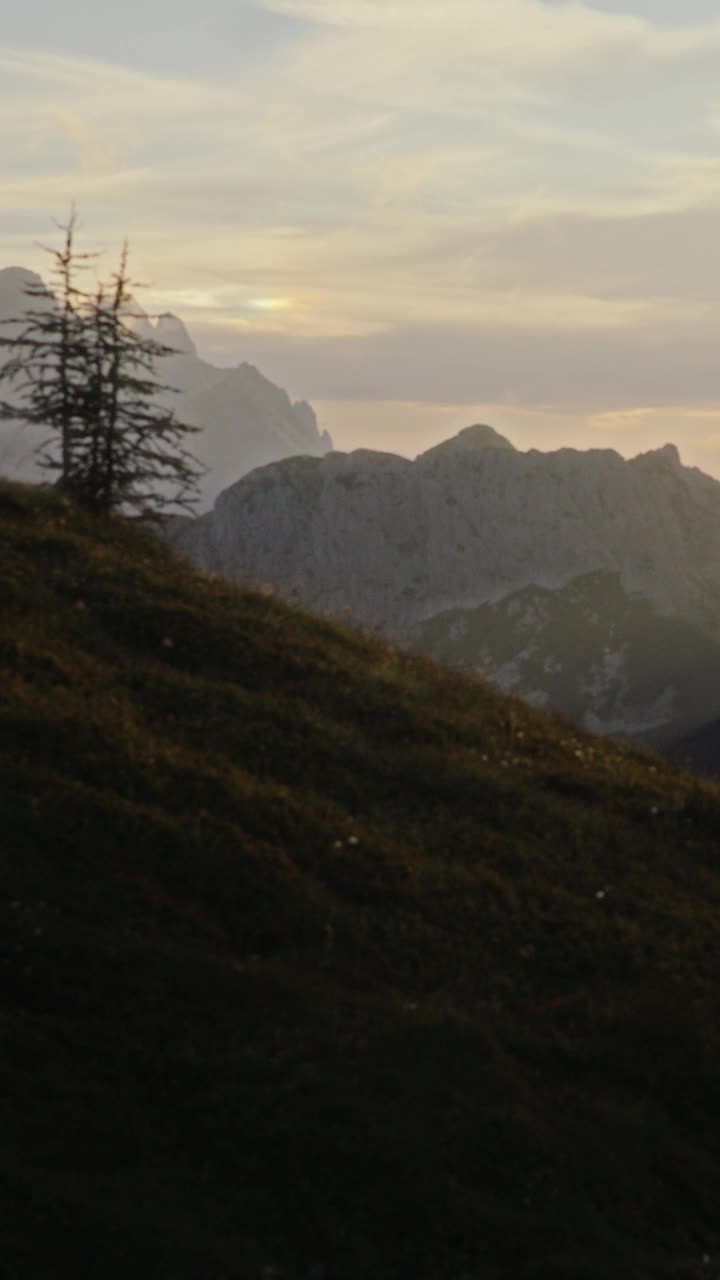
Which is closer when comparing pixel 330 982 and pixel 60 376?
pixel 330 982

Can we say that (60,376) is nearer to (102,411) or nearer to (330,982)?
(102,411)

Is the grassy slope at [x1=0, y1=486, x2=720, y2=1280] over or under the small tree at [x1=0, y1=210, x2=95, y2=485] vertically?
under

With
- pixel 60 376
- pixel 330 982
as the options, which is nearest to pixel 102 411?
pixel 60 376

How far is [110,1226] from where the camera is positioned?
7.38 meters

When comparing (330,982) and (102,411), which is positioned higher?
(102,411)

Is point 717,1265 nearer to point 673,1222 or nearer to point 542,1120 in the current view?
point 673,1222

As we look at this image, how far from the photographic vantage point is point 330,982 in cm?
1143

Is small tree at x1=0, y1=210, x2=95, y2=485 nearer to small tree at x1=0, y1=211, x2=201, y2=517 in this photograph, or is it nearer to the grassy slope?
small tree at x1=0, y1=211, x2=201, y2=517

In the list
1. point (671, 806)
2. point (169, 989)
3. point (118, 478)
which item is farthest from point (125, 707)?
point (118, 478)

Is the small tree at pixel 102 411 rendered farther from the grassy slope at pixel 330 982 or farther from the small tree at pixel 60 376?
the grassy slope at pixel 330 982

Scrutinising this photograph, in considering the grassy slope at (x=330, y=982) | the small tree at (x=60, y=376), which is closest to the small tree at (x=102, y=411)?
the small tree at (x=60, y=376)

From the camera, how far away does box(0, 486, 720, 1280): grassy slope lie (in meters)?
8.18

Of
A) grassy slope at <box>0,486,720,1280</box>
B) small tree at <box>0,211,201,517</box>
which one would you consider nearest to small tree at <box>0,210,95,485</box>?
small tree at <box>0,211,201,517</box>

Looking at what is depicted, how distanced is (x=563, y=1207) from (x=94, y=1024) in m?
3.86
